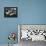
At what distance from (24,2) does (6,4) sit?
58 centimetres

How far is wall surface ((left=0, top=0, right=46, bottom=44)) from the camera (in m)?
4.46

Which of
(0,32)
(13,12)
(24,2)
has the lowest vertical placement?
(0,32)

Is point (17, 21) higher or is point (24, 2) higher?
point (24, 2)

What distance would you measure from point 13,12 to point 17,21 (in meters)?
0.32

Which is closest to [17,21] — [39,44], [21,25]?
[21,25]

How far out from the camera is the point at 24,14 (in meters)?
4.47

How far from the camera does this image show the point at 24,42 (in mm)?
4266

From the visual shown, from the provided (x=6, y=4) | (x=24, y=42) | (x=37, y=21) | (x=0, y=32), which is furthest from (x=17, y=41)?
(x=6, y=4)

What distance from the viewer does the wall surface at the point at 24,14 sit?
4.46 metres

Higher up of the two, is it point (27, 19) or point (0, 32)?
point (27, 19)

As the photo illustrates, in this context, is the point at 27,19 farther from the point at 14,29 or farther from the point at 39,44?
the point at 39,44

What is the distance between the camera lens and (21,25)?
14.5 feet

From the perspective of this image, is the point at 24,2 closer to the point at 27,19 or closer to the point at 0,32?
the point at 27,19

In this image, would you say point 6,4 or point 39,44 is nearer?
point 39,44
